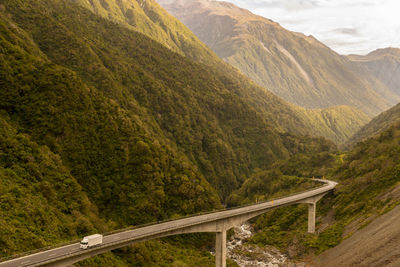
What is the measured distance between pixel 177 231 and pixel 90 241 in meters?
16.0

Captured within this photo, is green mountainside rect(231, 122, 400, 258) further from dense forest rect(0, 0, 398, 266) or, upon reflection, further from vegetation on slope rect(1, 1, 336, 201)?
vegetation on slope rect(1, 1, 336, 201)

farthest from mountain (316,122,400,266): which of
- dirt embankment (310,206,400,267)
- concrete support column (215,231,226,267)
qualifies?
concrete support column (215,231,226,267)

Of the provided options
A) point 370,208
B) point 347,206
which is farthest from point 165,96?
point 370,208

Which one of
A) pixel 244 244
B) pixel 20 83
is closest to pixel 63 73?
pixel 20 83

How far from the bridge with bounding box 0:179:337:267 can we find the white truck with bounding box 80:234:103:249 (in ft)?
1.62

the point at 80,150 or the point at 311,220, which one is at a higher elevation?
the point at 80,150

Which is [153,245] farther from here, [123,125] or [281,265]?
[123,125]

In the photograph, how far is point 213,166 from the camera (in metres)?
150

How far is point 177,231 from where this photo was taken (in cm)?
5425

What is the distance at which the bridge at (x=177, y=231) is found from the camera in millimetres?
39125

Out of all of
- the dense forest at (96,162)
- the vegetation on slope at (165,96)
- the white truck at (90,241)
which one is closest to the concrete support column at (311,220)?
the dense forest at (96,162)

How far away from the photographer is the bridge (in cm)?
3912

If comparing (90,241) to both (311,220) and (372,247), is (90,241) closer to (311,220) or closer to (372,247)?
(372,247)

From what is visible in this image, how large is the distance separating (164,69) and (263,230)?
399 ft
